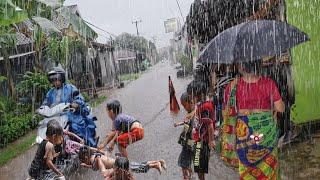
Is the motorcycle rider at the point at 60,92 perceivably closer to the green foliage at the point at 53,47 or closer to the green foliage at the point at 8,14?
the green foliage at the point at 8,14

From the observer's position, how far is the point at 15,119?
13.5m

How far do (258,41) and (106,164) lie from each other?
2.07m

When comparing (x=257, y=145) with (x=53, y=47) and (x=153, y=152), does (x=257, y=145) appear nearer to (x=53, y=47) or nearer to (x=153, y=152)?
(x=153, y=152)

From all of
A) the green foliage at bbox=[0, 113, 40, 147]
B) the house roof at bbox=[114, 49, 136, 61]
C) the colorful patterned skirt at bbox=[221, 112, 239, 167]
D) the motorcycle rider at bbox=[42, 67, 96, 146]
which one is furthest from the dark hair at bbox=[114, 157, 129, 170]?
the house roof at bbox=[114, 49, 136, 61]

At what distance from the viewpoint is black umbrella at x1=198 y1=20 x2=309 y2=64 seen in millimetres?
4301

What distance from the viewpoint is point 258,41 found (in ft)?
14.3

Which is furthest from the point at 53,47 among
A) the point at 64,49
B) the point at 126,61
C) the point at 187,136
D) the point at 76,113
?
the point at 126,61

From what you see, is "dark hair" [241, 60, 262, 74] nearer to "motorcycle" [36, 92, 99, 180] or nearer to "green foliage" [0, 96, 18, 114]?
"motorcycle" [36, 92, 99, 180]

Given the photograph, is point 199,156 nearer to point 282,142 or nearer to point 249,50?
point 249,50

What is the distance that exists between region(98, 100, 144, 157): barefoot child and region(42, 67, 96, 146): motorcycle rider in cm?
210

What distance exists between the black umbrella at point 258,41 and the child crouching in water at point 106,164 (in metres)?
1.29

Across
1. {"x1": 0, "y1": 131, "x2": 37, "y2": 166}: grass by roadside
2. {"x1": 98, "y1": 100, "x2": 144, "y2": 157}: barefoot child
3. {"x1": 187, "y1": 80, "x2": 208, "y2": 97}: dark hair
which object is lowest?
{"x1": 0, "y1": 131, "x2": 37, "y2": 166}: grass by roadside

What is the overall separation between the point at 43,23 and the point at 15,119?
4.03m

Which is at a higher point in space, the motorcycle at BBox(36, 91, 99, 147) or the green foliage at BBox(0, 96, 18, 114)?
the motorcycle at BBox(36, 91, 99, 147)
